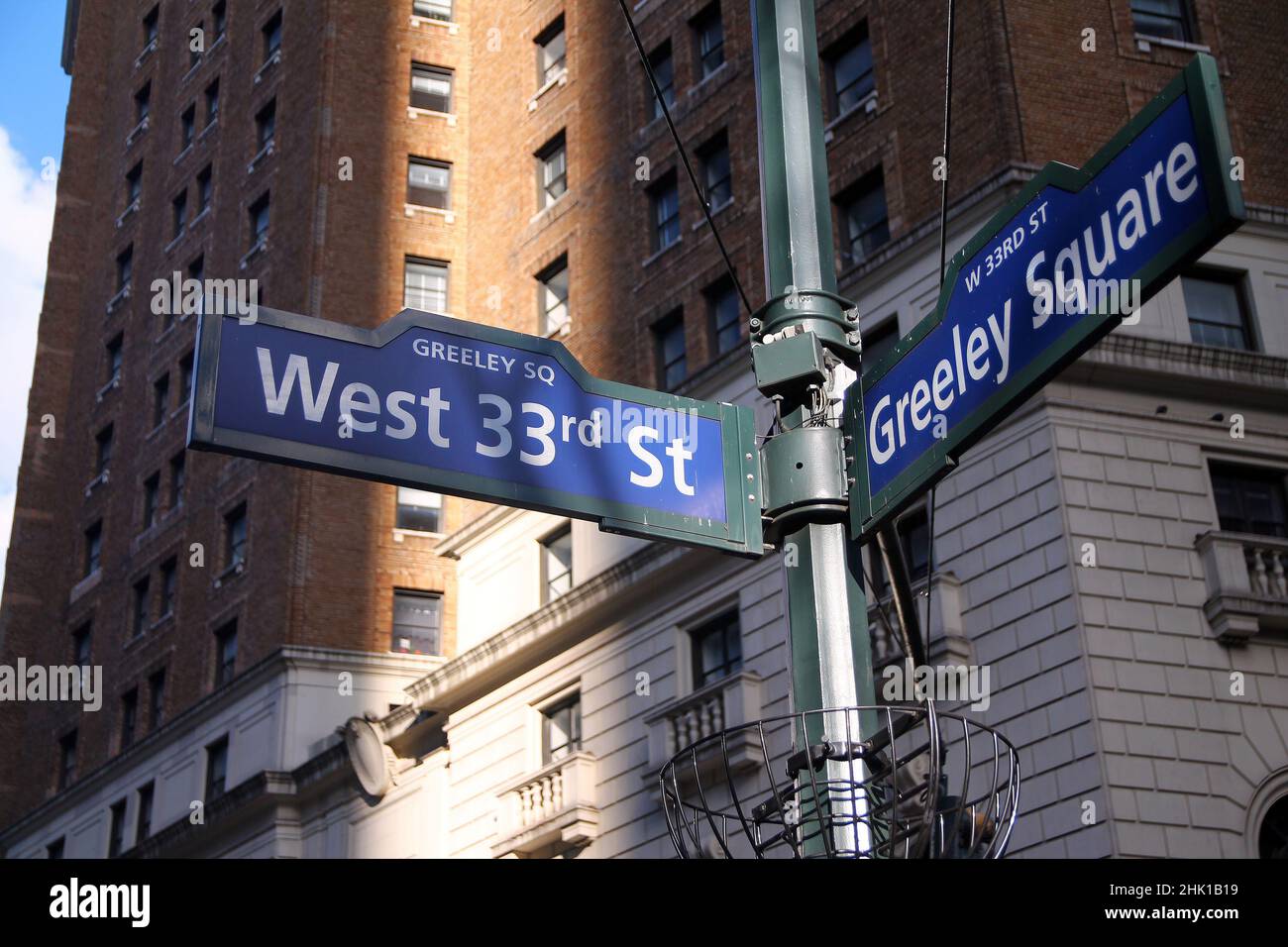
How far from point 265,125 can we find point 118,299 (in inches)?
369

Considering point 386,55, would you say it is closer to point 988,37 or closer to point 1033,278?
point 988,37

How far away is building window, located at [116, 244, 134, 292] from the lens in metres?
57.5

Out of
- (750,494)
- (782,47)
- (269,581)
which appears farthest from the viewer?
(269,581)

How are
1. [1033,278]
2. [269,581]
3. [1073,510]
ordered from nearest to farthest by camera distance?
[1033,278] → [1073,510] → [269,581]

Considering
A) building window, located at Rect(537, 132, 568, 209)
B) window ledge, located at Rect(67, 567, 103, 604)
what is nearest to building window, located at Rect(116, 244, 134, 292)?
window ledge, located at Rect(67, 567, 103, 604)

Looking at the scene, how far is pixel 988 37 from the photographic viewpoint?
28.2m

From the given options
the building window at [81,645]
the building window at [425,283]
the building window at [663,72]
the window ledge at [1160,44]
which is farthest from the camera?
the building window at [81,645]

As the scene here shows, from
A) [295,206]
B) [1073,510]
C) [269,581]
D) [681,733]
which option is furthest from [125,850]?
[1073,510]

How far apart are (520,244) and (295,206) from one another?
11.1 m

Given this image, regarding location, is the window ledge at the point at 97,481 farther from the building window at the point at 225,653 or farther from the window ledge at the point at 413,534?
the window ledge at the point at 413,534

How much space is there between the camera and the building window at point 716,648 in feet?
95.7

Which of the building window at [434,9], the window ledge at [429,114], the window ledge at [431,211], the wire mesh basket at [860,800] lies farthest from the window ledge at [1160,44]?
the building window at [434,9]

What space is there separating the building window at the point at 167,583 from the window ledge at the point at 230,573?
113 inches

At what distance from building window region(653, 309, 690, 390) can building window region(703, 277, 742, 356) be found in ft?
3.02
